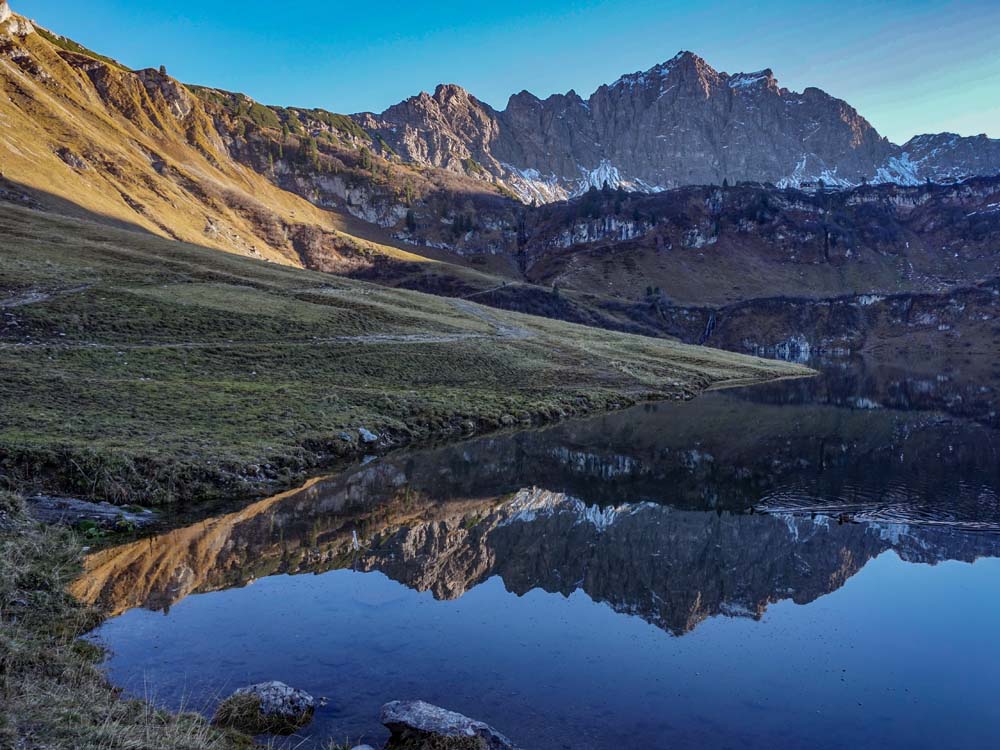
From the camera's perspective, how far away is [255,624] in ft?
51.4

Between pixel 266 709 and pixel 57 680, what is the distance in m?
3.82

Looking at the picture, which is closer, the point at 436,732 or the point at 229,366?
the point at 436,732

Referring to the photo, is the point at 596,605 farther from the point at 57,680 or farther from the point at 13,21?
the point at 13,21

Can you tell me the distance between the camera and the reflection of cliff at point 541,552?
18.3 m

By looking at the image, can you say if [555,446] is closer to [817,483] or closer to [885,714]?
[817,483]

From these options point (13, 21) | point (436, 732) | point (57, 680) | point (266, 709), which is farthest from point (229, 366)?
point (13, 21)

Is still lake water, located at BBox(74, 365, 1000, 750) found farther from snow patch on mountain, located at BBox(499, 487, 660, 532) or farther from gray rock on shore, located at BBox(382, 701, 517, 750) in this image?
gray rock on shore, located at BBox(382, 701, 517, 750)

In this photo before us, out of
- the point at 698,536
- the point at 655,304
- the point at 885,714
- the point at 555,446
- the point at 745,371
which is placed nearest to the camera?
the point at 885,714

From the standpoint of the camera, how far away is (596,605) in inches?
711

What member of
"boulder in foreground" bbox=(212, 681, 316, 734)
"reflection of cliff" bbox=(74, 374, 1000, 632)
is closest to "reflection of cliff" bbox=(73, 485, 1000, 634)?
"reflection of cliff" bbox=(74, 374, 1000, 632)

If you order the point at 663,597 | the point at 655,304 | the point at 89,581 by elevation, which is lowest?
the point at 89,581

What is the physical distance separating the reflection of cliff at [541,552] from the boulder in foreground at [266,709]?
6636mm

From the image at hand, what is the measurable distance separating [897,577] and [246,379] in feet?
131

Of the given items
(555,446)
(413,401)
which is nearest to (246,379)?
(413,401)
